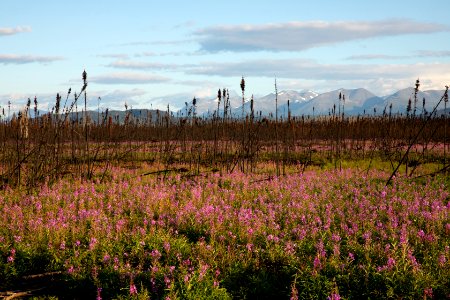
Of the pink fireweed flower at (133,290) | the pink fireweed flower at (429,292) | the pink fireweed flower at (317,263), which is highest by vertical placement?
the pink fireweed flower at (317,263)

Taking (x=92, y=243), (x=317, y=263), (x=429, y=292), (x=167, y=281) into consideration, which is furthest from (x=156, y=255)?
(x=429, y=292)

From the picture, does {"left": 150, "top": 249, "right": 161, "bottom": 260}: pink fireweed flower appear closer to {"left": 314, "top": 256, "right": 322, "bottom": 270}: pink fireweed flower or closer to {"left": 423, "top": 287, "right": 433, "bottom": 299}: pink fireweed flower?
{"left": 314, "top": 256, "right": 322, "bottom": 270}: pink fireweed flower

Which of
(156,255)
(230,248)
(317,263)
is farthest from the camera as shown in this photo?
(230,248)

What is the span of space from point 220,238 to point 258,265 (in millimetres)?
1169

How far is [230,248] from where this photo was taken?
25.0ft

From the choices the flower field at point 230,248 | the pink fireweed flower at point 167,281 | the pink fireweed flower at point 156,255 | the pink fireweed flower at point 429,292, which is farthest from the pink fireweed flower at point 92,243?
the pink fireweed flower at point 429,292

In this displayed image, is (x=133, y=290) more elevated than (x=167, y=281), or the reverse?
(x=167, y=281)

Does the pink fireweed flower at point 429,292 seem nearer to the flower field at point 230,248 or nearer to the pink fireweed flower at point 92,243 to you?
Result: the flower field at point 230,248

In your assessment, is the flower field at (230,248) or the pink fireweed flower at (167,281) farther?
the flower field at (230,248)

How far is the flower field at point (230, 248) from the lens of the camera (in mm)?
6031

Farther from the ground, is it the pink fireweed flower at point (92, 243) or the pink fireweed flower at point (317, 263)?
the pink fireweed flower at point (317, 263)

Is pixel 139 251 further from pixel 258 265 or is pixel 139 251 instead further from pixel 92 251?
pixel 258 265

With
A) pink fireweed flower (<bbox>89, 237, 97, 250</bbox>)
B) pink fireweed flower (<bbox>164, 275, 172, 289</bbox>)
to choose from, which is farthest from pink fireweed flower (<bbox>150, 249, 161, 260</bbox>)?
pink fireweed flower (<bbox>89, 237, 97, 250</bbox>)

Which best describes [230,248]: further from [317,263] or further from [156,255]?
[317,263]
